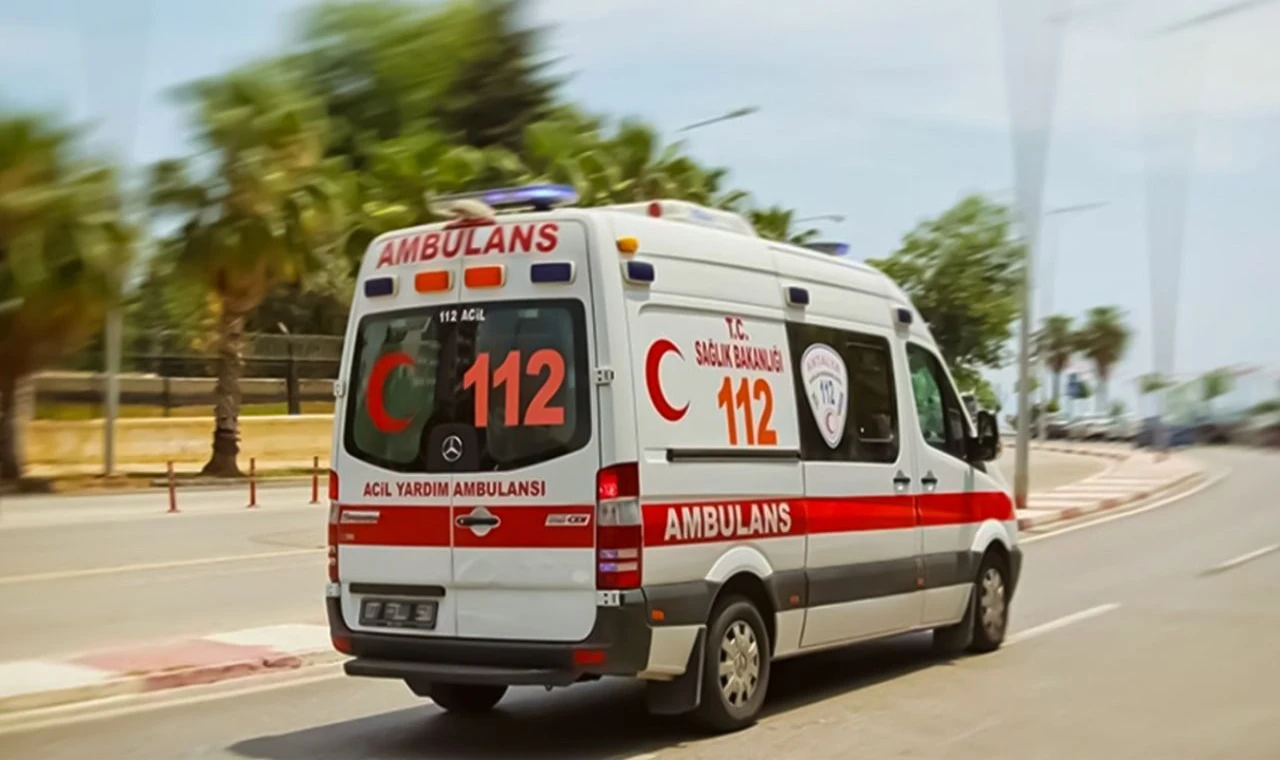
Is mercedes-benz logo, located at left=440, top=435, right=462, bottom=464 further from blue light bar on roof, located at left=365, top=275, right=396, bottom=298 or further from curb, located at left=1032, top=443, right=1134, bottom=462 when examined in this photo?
curb, located at left=1032, top=443, right=1134, bottom=462

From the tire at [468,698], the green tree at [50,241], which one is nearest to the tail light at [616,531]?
the tire at [468,698]

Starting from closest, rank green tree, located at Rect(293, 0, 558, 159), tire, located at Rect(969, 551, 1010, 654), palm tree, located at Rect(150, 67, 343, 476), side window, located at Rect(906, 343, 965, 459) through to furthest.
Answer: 1. side window, located at Rect(906, 343, 965, 459)
2. tire, located at Rect(969, 551, 1010, 654)
3. palm tree, located at Rect(150, 67, 343, 476)
4. green tree, located at Rect(293, 0, 558, 159)

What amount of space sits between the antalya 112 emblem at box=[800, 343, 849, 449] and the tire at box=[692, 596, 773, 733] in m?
1.29

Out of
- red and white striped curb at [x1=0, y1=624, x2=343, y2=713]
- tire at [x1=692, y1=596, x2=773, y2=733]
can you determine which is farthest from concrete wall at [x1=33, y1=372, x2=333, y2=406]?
tire at [x1=692, y1=596, x2=773, y2=733]

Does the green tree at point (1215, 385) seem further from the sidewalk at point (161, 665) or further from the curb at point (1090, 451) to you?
the sidewalk at point (161, 665)

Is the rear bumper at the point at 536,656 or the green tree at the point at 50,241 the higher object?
the green tree at the point at 50,241

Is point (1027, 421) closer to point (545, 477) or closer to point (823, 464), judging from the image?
point (823, 464)

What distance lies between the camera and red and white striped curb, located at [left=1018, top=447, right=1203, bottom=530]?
26.4 metres

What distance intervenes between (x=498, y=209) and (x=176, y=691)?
386 centimetres

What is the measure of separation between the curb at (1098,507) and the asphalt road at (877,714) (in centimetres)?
1149

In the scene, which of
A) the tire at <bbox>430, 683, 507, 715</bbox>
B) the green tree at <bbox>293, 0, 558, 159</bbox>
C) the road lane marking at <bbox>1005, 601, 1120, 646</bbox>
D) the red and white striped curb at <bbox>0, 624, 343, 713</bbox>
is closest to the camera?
the tire at <bbox>430, 683, 507, 715</bbox>

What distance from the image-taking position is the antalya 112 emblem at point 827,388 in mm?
9188

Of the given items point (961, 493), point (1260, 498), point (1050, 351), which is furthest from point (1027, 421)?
point (1050, 351)

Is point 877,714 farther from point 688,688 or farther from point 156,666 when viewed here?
point 156,666
